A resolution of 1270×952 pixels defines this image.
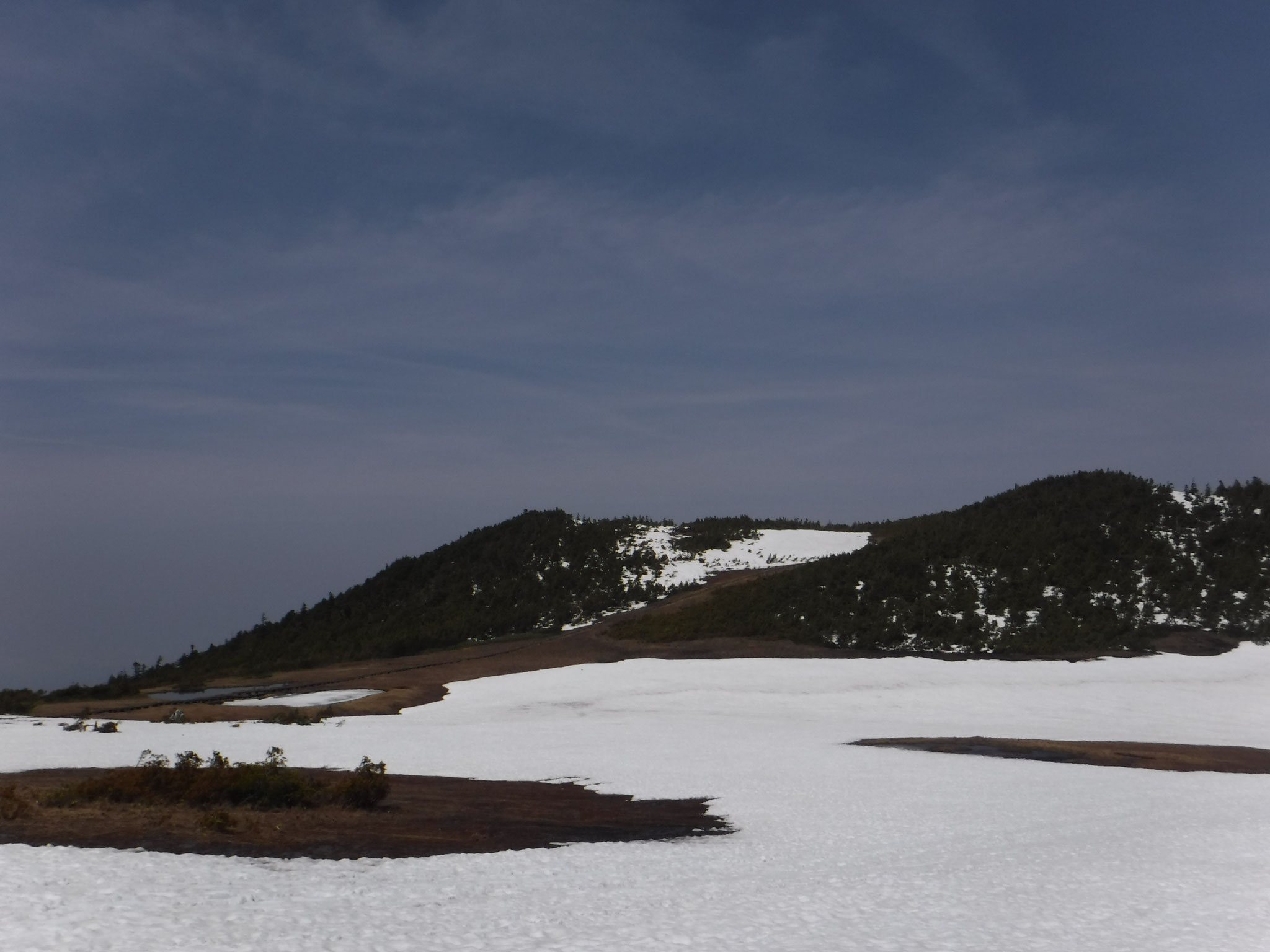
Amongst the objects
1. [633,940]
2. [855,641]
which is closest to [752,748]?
[633,940]

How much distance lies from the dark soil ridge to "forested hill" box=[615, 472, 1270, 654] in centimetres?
3117

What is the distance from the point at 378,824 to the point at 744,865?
539 cm

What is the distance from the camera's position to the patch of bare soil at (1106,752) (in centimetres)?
2328

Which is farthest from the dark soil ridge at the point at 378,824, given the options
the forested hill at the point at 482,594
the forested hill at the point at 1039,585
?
the forested hill at the point at 482,594

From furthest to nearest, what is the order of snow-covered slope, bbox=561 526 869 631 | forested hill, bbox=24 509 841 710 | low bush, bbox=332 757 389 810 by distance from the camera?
snow-covered slope, bbox=561 526 869 631, forested hill, bbox=24 509 841 710, low bush, bbox=332 757 389 810

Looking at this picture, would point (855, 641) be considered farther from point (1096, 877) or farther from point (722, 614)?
point (1096, 877)

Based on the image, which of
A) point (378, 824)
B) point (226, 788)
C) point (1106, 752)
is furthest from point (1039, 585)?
point (226, 788)

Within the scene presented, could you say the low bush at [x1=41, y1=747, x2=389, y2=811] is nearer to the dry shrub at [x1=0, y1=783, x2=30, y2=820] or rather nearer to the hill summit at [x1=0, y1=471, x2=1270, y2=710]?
the dry shrub at [x1=0, y1=783, x2=30, y2=820]

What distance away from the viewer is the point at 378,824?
14094mm

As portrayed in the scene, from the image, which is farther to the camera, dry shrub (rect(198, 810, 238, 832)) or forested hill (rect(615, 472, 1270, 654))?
forested hill (rect(615, 472, 1270, 654))

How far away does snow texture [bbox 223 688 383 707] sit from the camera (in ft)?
110

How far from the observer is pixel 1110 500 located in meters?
60.9

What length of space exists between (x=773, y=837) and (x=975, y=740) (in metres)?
15.1

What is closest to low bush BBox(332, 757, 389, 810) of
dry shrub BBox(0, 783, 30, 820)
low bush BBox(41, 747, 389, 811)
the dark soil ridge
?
low bush BBox(41, 747, 389, 811)
